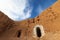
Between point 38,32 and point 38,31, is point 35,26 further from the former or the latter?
point 38,32

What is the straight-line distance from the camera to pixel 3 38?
19.5 m

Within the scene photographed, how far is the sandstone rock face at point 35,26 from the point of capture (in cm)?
1839

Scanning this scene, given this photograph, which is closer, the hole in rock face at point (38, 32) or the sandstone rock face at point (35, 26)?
the sandstone rock face at point (35, 26)

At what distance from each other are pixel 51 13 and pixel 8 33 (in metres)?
5.53

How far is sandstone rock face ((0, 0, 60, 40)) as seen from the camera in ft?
60.3

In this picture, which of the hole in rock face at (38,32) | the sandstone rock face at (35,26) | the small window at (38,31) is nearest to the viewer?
the sandstone rock face at (35,26)

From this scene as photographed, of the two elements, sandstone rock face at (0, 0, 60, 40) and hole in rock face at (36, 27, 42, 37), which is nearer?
sandstone rock face at (0, 0, 60, 40)

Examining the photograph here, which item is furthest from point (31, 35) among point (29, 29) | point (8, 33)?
point (8, 33)

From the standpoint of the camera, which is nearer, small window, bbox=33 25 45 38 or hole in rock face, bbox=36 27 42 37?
small window, bbox=33 25 45 38

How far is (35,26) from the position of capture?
20516mm

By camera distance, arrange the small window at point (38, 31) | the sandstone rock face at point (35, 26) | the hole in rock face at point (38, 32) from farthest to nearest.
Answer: the hole in rock face at point (38, 32) → the small window at point (38, 31) → the sandstone rock face at point (35, 26)

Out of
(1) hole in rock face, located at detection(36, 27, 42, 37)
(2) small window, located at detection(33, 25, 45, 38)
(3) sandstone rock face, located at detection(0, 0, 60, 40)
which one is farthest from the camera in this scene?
(1) hole in rock face, located at detection(36, 27, 42, 37)

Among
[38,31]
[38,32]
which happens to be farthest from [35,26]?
[38,32]

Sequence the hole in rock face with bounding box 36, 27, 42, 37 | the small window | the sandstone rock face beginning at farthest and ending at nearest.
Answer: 1. the hole in rock face with bounding box 36, 27, 42, 37
2. the small window
3. the sandstone rock face
